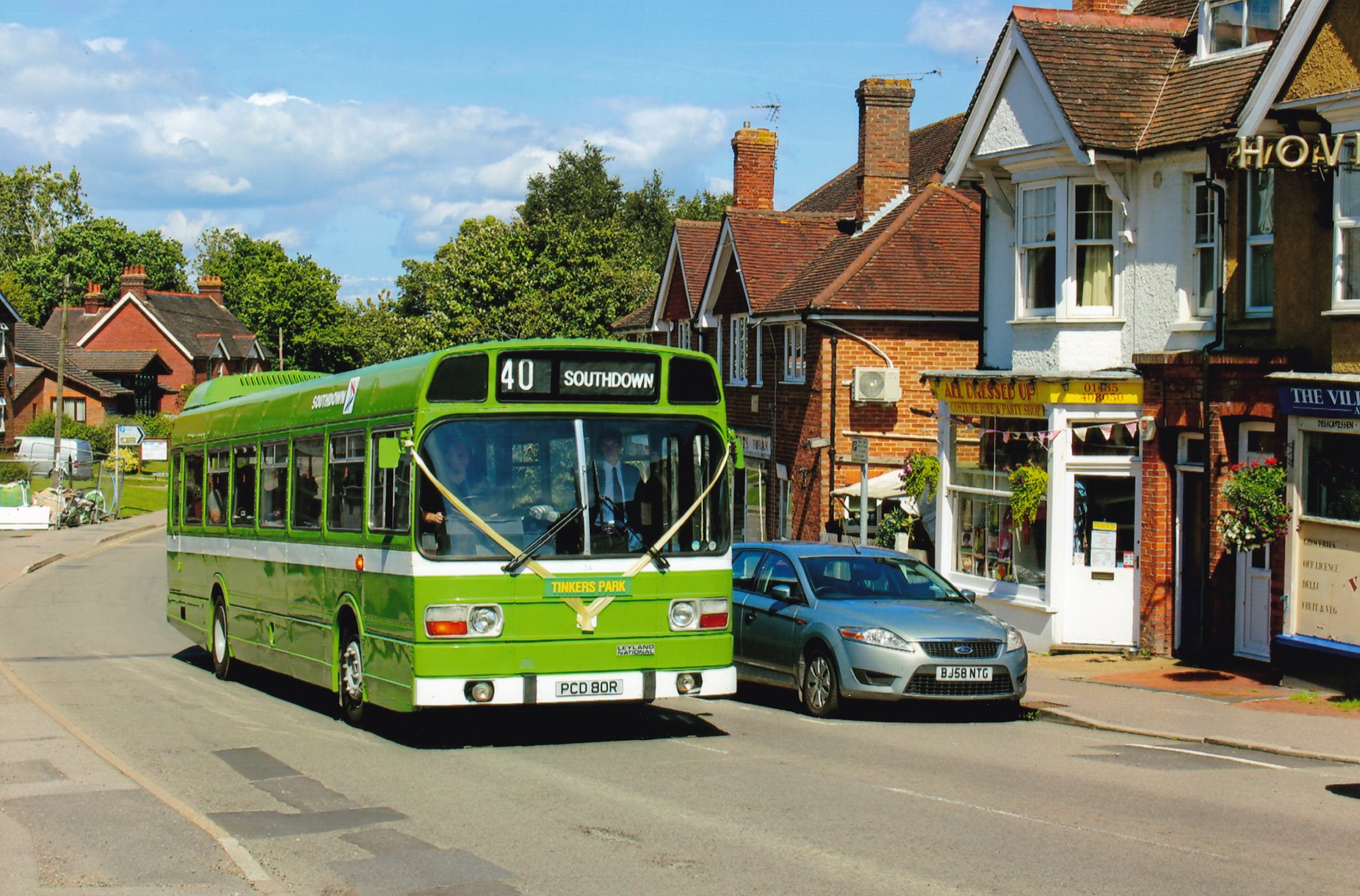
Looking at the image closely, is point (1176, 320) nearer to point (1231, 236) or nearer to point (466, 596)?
point (1231, 236)

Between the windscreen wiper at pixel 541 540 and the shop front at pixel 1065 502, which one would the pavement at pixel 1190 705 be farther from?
the windscreen wiper at pixel 541 540

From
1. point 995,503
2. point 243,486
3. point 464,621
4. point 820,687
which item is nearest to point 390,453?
point 464,621

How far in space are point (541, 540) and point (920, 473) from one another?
13.0 metres

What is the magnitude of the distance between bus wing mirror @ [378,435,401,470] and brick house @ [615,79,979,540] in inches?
572

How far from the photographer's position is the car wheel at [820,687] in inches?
550

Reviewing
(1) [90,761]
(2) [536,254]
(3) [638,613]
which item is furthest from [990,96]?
(2) [536,254]

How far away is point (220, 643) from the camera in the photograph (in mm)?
17453

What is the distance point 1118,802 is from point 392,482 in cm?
569

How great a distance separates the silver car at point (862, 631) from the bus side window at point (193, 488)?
6.62 m

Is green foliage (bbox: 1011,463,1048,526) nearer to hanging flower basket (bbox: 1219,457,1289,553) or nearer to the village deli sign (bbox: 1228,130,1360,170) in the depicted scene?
hanging flower basket (bbox: 1219,457,1289,553)

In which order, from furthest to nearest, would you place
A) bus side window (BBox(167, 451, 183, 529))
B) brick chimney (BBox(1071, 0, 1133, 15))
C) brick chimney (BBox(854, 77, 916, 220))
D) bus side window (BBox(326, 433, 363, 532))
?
brick chimney (BBox(854, 77, 916, 220)) → brick chimney (BBox(1071, 0, 1133, 15)) → bus side window (BBox(167, 451, 183, 529)) → bus side window (BBox(326, 433, 363, 532))

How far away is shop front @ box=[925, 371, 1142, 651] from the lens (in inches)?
758

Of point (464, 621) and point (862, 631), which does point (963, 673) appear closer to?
point (862, 631)

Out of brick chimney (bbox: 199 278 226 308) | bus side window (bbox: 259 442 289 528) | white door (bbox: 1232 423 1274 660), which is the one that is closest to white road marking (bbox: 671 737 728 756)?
bus side window (bbox: 259 442 289 528)
